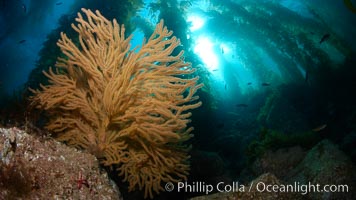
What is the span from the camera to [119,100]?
3.00m

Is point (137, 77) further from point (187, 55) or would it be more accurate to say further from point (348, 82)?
point (348, 82)

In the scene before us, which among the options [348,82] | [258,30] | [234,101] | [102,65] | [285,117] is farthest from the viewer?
[234,101]

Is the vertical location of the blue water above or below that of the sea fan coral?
above

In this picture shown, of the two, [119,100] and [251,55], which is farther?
[251,55]

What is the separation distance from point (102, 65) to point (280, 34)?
1775 cm

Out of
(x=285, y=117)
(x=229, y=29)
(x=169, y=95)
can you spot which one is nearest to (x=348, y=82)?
(x=285, y=117)

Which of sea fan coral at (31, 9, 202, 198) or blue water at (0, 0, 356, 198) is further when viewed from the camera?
blue water at (0, 0, 356, 198)

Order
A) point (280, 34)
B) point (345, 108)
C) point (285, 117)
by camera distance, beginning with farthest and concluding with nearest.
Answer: point (280, 34)
point (285, 117)
point (345, 108)

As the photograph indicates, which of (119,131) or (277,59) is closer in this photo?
(119,131)

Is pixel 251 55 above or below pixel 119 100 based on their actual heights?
above

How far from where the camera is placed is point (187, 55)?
15531mm

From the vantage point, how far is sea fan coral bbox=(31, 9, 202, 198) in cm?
305

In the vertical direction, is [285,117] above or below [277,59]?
below

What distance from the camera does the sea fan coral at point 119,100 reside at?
3.05 m
